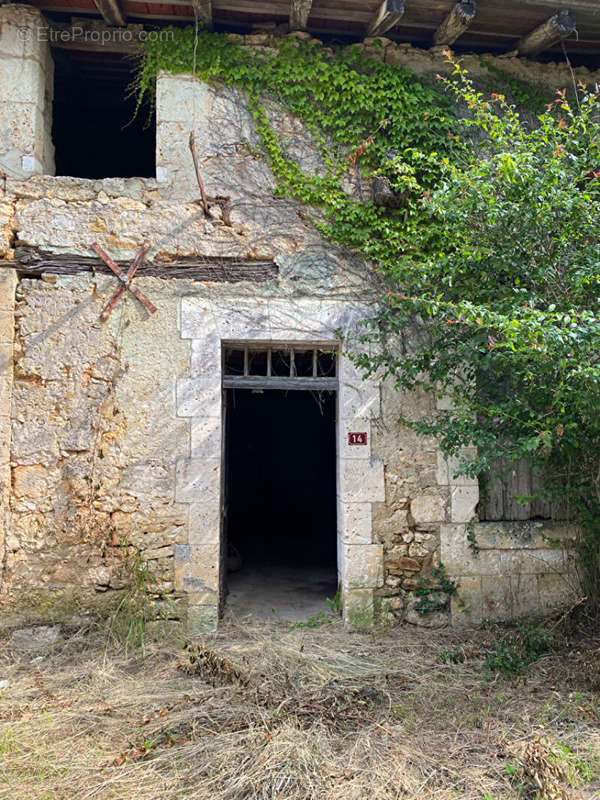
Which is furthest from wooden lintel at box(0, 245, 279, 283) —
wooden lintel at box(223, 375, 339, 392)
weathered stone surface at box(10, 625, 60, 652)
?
weathered stone surface at box(10, 625, 60, 652)

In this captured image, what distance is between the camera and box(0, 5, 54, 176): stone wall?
15.4 ft

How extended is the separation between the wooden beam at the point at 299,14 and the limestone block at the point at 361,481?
3502 millimetres

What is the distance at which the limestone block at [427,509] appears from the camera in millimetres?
4773

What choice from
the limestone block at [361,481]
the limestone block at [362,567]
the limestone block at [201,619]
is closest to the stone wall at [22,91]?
the limestone block at [361,481]

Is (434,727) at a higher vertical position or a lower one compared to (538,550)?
lower

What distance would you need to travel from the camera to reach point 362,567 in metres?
4.69

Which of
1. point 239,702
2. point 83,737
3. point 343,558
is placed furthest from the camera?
point 343,558

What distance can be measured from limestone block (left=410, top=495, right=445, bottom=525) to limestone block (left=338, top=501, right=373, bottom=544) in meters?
0.36

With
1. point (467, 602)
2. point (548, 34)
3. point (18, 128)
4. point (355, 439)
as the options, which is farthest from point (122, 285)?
point (548, 34)

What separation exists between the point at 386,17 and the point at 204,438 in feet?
11.6

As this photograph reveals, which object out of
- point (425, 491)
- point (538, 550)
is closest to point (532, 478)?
point (538, 550)

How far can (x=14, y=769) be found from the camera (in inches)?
110

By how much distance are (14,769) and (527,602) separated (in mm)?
3663

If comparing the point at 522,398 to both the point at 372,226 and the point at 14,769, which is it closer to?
the point at 372,226
